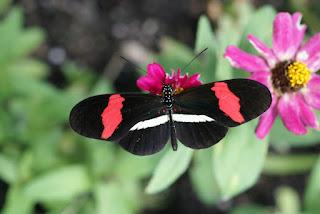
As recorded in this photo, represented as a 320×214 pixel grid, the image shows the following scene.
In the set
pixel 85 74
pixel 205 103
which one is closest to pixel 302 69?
pixel 205 103

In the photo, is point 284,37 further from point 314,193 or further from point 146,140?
point 314,193

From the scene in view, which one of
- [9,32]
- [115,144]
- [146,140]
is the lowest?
[146,140]

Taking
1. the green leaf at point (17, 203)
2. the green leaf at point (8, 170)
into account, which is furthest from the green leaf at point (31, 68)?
the green leaf at point (17, 203)

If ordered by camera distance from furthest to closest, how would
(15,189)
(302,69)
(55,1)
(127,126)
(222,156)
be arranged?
(55,1) < (15,189) < (222,156) < (302,69) < (127,126)

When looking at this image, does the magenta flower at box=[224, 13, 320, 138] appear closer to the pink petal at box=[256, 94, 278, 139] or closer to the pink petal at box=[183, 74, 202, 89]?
the pink petal at box=[256, 94, 278, 139]

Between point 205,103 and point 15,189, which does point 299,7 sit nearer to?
point 205,103

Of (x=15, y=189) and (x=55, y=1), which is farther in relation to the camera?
(x=55, y=1)

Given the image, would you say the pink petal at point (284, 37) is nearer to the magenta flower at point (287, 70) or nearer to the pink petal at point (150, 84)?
the magenta flower at point (287, 70)

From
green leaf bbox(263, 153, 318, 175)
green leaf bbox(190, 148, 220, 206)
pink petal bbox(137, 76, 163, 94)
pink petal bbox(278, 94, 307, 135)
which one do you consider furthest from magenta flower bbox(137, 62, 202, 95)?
green leaf bbox(263, 153, 318, 175)

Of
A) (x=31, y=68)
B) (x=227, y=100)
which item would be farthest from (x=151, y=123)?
(x=31, y=68)
